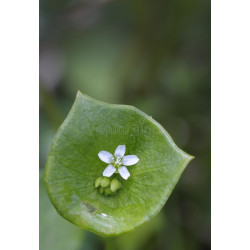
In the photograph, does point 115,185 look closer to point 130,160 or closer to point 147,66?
point 130,160

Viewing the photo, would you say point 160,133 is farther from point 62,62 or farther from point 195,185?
point 62,62

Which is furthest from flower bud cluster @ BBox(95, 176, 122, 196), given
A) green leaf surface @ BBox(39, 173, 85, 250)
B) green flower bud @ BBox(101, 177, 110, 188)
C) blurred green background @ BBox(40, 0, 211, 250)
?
blurred green background @ BBox(40, 0, 211, 250)

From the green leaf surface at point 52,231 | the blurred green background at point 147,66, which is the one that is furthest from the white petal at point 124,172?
the blurred green background at point 147,66

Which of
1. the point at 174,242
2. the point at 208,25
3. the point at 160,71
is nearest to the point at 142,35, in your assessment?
the point at 160,71

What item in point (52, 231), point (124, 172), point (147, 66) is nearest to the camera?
point (124, 172)

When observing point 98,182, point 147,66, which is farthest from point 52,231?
point 147,66

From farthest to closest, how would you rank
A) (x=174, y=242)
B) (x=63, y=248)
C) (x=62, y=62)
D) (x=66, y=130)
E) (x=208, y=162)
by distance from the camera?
1. (x=62, y=62)
2. (x=208, y=162)
3. (x=174, y=242)
4. (x=63, y=248)
5. (x=66, y=130)

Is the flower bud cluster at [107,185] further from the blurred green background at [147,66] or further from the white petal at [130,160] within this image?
the blurred green background at [147,66]
